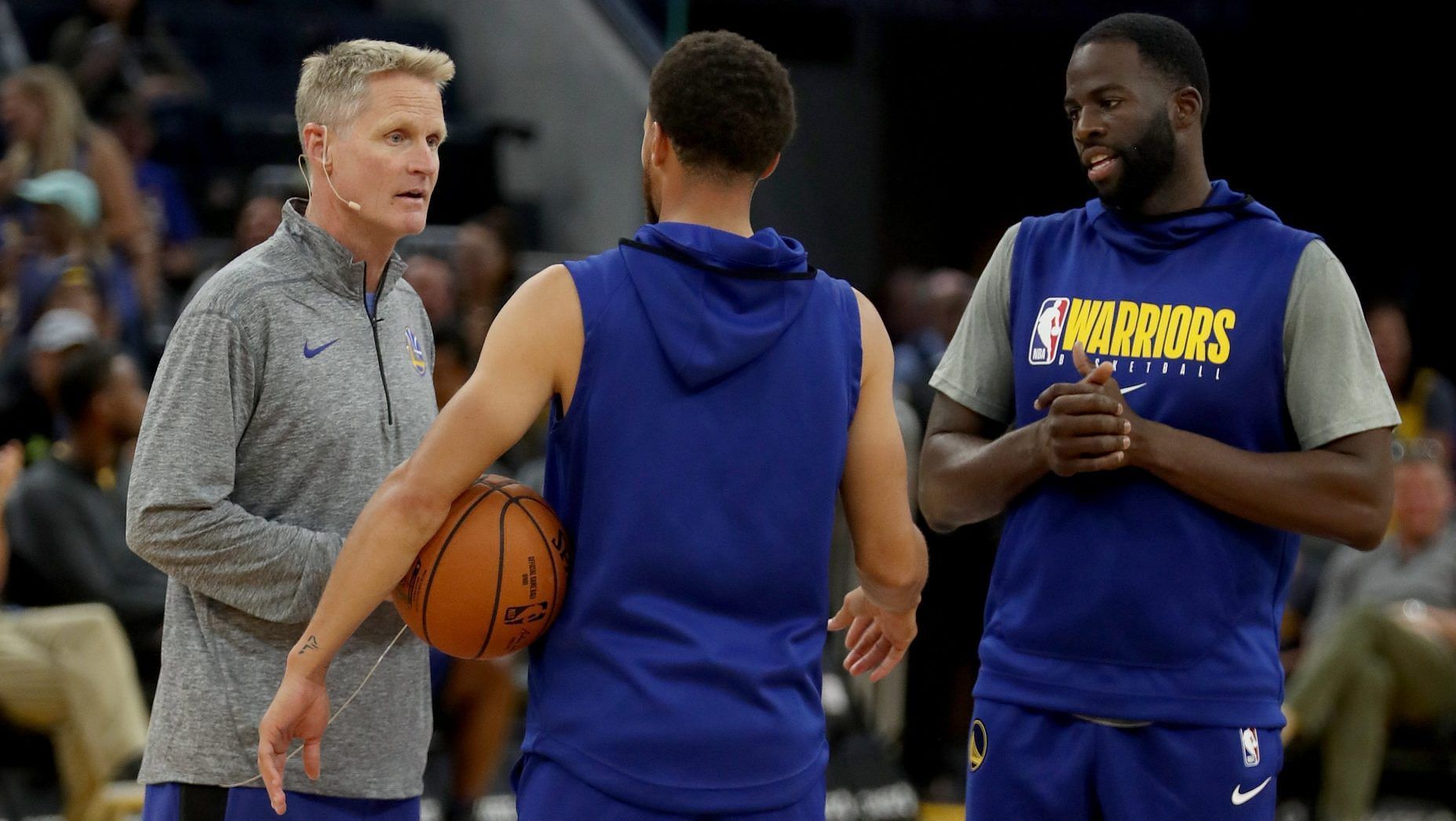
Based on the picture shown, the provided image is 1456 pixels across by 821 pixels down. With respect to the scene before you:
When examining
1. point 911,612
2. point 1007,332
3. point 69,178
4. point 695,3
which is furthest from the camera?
point 695,3

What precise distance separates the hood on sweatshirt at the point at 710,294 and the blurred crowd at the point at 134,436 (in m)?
1.80

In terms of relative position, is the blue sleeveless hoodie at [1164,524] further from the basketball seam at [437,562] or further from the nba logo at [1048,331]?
the basketball seam at [437,562]

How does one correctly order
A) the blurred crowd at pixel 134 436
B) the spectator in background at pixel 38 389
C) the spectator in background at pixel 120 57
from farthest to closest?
the spectator in background at pixel 120 57 → the spectator in background at pixel 38 389 → the blurred crowd at pixel 134 436

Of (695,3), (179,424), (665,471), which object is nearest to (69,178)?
(695,3)

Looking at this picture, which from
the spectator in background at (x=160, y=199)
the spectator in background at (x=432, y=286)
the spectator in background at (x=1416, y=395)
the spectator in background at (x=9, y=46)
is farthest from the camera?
the spectator in background at (x=9, y=46)

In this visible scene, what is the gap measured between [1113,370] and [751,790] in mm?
1003

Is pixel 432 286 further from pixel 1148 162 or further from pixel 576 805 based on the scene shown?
pixel 576 805

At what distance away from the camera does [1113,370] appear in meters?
2.94

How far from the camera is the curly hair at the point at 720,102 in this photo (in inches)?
97.3

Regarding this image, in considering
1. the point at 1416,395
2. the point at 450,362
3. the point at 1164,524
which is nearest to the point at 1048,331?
the point at 1164,524

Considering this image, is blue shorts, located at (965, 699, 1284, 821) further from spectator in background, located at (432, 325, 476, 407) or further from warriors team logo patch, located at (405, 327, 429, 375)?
spectator in background, located at (432, 325, 476, 407)

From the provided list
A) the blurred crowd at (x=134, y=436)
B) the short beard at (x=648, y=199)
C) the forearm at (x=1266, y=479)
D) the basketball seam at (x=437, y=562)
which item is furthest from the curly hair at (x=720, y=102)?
the blurred crowd at (x=134, y=436)

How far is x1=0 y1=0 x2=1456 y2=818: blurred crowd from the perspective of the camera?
5.64m

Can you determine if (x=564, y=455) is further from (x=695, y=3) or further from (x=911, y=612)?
(x=695, y=3)
